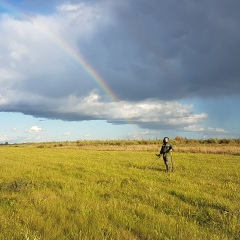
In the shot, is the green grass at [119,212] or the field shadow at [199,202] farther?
the field shadow at [199,202]

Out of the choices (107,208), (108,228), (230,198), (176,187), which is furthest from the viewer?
(176,187)

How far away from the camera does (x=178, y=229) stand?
7609 mm

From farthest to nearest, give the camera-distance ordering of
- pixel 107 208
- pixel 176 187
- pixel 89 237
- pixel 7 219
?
pixel 176 187 < pixel 107 208 < pixel 7 219 < pixel 89 237

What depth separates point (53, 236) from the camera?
7039 mm

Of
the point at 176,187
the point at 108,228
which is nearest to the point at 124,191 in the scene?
the point at 176,187

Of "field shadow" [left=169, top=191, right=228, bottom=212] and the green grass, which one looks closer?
the green grass

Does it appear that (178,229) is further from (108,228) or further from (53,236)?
(53,236)

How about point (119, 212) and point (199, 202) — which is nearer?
point (119, 212)

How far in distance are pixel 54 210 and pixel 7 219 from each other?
1463mm

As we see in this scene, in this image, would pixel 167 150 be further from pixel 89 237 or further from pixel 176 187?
pixel 89 237

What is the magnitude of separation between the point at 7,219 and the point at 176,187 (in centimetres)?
808

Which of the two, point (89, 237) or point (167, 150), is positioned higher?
point (167, 150)

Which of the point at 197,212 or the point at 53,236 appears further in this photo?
the point at 197,212

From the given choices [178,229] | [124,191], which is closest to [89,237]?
[178,229]
